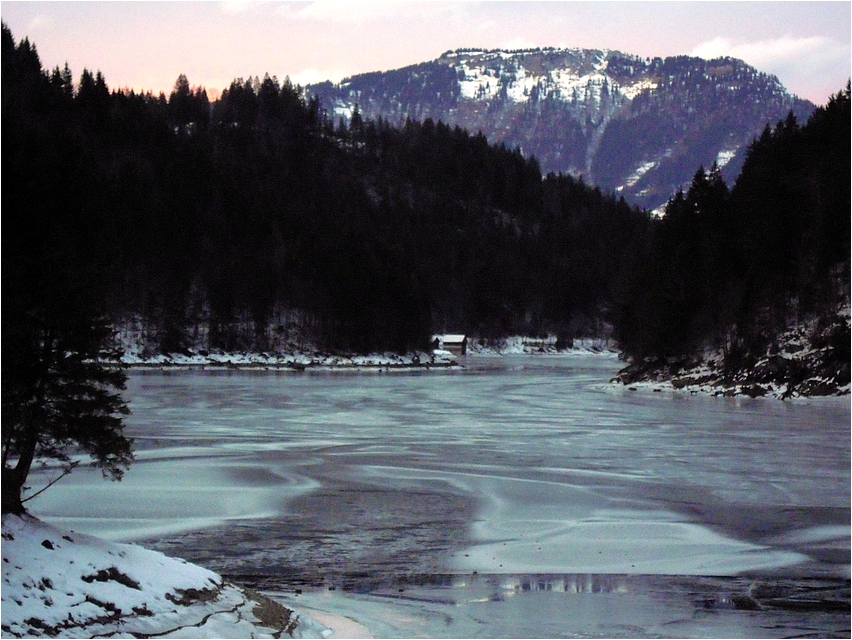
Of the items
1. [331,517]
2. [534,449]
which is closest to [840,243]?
[534,449]

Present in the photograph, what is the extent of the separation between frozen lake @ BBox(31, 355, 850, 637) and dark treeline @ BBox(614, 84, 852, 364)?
3215 cm

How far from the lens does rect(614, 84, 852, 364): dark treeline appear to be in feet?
238

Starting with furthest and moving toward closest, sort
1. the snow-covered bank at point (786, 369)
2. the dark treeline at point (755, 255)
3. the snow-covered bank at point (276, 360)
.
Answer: the snow-covered bank at point (276, 360) < the dark treeline at point (755, 255) < the snow-covered bank at point (786, 369)

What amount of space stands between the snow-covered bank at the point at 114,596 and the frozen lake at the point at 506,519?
124 cm

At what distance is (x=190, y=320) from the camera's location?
133750mm

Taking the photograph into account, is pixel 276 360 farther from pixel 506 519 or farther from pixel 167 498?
pixel 506 519

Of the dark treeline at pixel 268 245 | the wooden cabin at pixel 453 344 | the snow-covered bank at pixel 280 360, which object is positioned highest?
the dark treeline at pixel 268 245

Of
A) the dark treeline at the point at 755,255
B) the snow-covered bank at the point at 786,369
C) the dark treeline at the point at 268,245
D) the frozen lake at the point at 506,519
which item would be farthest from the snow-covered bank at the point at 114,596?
the dark treeline at the point at 755,255

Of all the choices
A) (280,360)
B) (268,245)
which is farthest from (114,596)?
(268,245)

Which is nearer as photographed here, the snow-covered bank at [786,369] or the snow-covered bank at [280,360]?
the snow-covered bank at [786,369]

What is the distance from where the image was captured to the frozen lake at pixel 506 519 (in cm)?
1371

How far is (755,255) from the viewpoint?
8050 centimetres

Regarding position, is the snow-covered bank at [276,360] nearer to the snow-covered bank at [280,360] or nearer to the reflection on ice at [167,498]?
the snow-covered bank at [280,360]

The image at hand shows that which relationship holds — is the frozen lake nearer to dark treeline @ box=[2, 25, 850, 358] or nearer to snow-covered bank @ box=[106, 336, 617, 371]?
dark treeline @ box=[2, 25, 850, 358]
